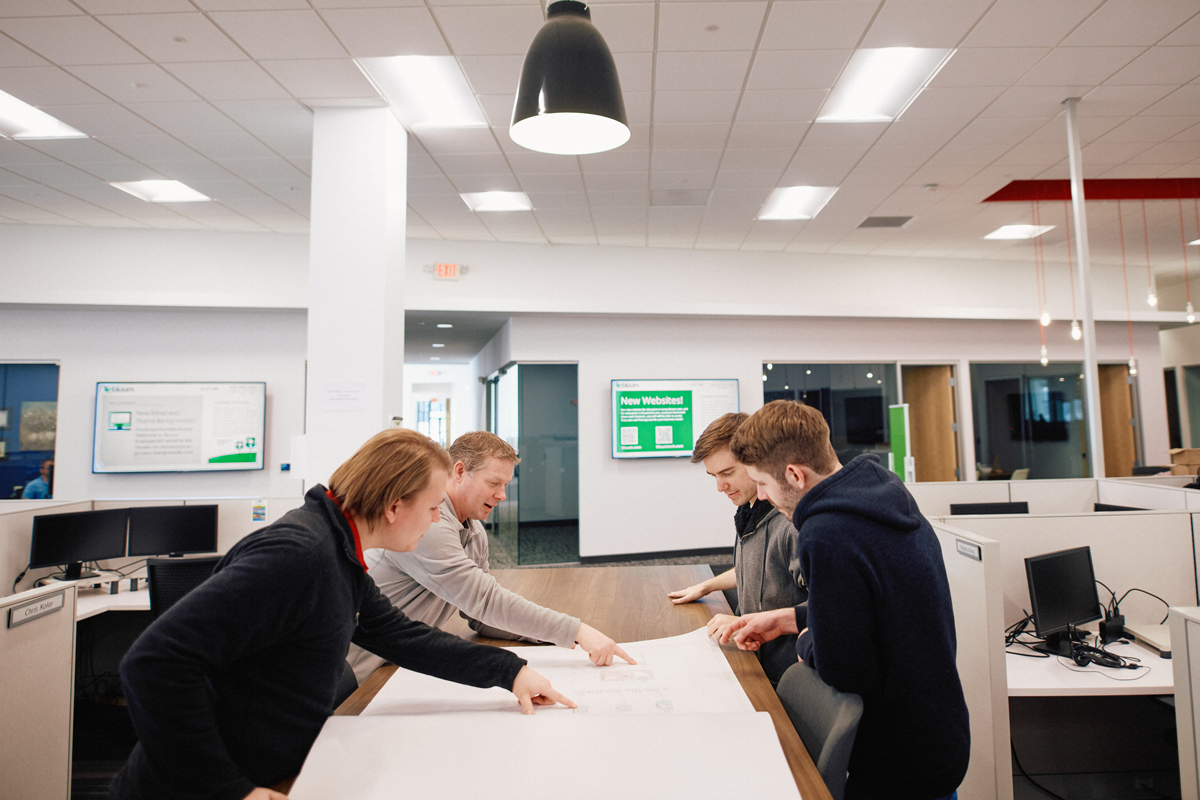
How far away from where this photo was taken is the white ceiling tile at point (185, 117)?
360cm

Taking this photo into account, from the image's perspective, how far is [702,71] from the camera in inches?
129

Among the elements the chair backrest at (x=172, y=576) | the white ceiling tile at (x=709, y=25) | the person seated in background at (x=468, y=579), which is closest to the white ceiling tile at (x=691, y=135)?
the white ceiling tile at (x=709, y=25)

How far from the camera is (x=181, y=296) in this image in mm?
5594

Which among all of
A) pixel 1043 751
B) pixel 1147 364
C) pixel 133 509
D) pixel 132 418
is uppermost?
pixel 1147 364

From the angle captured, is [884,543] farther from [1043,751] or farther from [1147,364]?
[1147,364]

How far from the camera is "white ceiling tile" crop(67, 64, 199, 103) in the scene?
322 cm

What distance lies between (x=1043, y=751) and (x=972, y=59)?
332 cm

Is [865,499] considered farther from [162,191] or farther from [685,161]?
[162,191]

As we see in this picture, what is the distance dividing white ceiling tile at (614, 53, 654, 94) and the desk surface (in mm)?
3046

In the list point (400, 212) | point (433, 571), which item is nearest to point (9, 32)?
point (400, 212)

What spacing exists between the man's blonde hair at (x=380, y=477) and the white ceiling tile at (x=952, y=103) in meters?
3.74

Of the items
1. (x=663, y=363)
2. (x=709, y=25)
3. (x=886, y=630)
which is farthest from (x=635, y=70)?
(x=663, y=363)

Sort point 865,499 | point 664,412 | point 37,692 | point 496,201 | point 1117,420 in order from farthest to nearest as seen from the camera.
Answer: point 1117,420 < point 664,412 < point 496,201 < point 37,692 < point 865,499

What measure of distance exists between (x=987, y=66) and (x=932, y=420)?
16.2 feet
